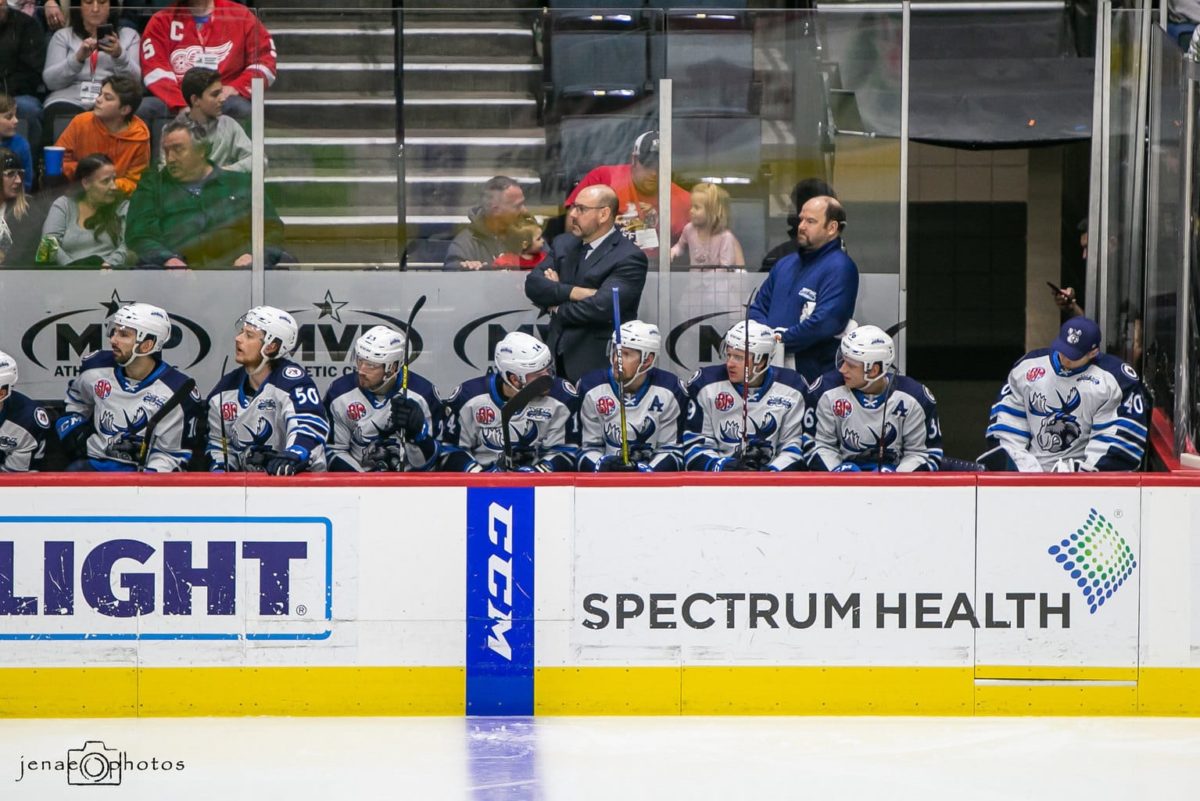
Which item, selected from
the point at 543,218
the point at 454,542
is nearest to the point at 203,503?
the point at 454,542

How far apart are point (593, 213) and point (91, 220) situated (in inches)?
83.1

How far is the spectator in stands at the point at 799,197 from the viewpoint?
298 inches

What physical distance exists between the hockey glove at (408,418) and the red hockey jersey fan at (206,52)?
153 cm

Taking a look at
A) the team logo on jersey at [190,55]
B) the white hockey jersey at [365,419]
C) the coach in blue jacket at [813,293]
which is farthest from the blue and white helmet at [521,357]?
the team logo on jersey at [190,55]

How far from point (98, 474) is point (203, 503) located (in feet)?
1.26

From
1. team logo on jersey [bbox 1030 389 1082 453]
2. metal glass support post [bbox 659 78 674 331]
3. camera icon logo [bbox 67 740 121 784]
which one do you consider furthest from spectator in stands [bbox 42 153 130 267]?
team logo on jersey [bbox 1030 389 1082 453]

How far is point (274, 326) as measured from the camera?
7016mm

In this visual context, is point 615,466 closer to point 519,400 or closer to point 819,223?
point 519,400

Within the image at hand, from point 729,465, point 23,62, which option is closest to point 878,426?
point 729,465

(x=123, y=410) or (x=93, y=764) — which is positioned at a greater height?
(x=123, y=410)

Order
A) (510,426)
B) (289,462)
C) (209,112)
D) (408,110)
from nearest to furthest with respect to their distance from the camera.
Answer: (289,462)
(510,426)
(209,112)
(408,110)

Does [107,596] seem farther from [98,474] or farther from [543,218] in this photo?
[543,218]

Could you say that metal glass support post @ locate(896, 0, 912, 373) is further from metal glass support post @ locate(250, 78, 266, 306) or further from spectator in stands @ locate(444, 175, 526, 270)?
metal glass support post @ locate(250, 78, 266, 306)

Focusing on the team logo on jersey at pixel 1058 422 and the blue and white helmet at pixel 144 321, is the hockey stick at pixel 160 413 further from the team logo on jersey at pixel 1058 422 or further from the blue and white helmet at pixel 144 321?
the team logo on jersey at pixel 1058 422
